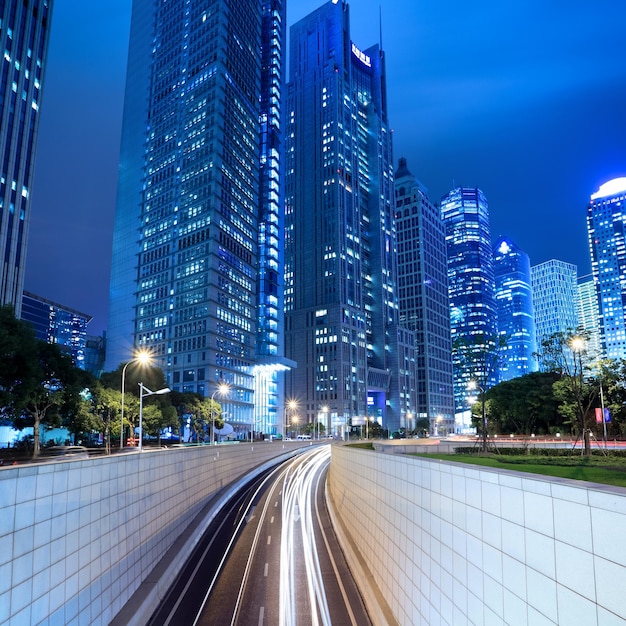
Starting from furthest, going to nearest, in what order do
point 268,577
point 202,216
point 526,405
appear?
point 202,216 < point 526,405 < point 268,577

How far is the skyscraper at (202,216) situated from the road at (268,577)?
101m

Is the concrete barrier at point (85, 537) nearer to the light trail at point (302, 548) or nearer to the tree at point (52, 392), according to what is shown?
the light trail at point (302, 548)

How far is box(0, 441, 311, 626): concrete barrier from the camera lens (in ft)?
47.3

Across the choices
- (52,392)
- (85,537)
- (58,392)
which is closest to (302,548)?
(85,537)

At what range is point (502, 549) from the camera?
12.5 metres

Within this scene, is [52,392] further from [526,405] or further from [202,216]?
[202,216]

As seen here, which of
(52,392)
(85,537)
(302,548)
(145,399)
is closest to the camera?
(85,537)

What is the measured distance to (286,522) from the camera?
4856 cm

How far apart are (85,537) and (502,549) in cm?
1469

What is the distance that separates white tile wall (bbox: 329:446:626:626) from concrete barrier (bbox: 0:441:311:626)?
39.4 feet

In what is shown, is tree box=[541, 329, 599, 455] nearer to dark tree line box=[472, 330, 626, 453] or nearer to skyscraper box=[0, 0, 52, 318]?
dark tree line box=[472, 330, 626, 453]

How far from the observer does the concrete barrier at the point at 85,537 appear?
1441 cm

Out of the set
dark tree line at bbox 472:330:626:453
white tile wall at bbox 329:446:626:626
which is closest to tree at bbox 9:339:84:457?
white tile wall at bbox 329:446:626:626

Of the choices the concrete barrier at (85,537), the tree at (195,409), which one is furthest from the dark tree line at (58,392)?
the concrete barrier at (85,537)
